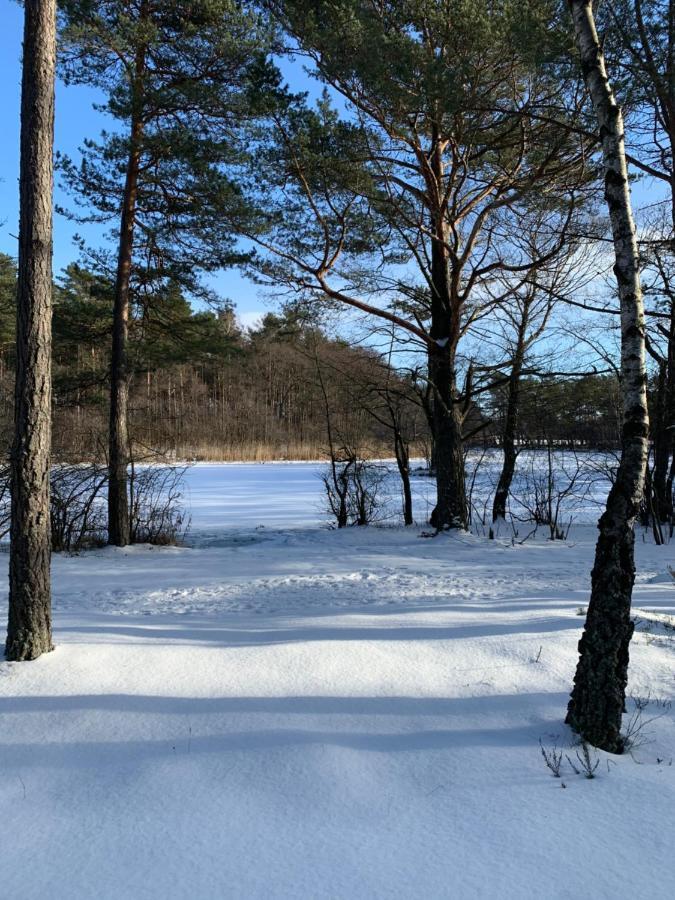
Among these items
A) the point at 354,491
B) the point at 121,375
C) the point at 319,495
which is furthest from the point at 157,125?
the point at 319,495

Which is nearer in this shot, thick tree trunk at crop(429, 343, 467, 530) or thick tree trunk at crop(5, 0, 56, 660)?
thick tree trunk at crop(5, 0, 56, 660)

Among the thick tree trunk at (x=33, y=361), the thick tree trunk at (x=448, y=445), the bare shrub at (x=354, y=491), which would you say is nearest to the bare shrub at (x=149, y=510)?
the bare shrub at (x=354, y=491)

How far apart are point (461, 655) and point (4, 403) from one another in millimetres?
9106

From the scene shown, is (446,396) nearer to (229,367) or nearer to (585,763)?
(229,367)

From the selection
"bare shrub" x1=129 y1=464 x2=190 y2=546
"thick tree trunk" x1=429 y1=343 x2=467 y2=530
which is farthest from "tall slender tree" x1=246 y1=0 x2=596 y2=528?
"bare shrub" x1=129 y1=464 x2=190 y2=546

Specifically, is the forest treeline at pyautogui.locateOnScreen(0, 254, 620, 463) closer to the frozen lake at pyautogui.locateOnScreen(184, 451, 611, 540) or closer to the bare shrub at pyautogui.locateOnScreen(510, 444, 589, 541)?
the bare shrub at pyautogui.locateOnScreen(510, 444, 589, 541)

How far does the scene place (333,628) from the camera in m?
4.67

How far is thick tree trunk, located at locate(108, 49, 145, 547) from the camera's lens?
10.3 metres

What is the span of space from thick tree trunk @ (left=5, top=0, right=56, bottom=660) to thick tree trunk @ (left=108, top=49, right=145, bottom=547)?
663 cm

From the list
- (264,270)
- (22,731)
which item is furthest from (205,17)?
(22,731)

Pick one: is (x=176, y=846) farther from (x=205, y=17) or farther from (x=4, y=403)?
(x=205, y=17)

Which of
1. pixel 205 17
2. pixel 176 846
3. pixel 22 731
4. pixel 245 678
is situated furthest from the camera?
pixel 205 17

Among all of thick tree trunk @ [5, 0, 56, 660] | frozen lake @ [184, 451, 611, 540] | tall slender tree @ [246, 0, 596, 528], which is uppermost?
tall slender tree @ [246, 0, 596, 528]

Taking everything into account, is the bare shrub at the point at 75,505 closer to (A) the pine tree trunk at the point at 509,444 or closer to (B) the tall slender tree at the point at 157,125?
(B) the tall slender tree at the point at 157,125
